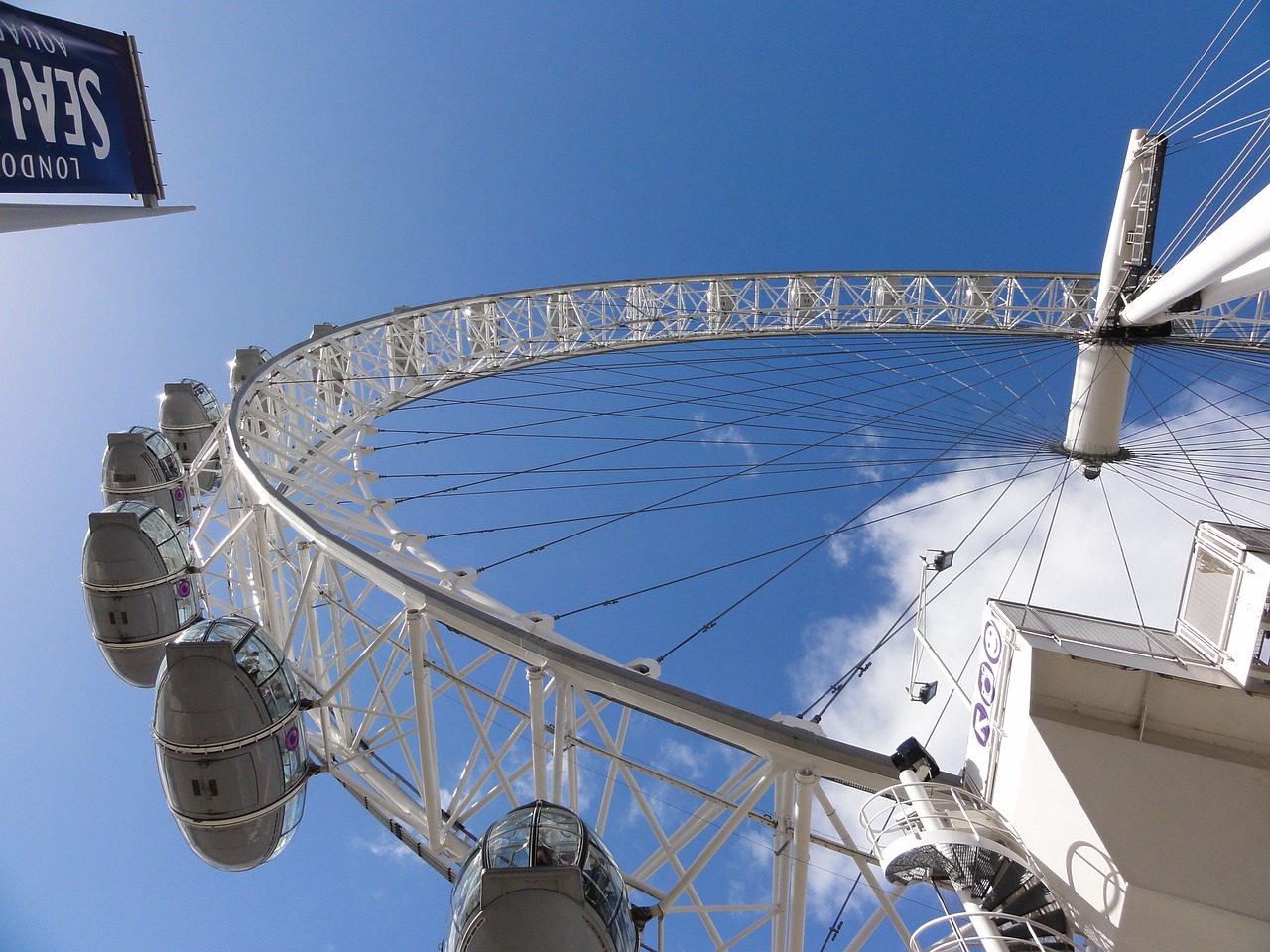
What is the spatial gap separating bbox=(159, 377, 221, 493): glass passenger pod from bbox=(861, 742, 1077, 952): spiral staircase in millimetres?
22940

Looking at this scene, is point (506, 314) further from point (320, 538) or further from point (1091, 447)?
point (1091, 447)

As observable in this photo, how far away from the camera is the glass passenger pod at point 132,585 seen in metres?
12.9

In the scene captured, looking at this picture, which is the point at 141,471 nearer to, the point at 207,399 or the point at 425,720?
the point at 207,399

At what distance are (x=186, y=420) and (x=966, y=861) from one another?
2504 cm

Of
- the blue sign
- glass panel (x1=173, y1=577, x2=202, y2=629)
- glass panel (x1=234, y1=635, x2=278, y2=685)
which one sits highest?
the blue sign

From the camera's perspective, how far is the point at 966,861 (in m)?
5.93

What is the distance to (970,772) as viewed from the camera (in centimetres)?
703

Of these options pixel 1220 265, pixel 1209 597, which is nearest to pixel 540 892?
pixel 1209 597

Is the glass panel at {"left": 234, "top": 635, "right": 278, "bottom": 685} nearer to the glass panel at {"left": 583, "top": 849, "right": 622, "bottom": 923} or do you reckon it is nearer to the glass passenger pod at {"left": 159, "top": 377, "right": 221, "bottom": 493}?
the glass panel at {"left": 583, "top": 849, "right": 622, "bottom": 923}

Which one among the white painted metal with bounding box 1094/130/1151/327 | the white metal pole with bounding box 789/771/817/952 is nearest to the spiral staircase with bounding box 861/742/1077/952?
the white metal pole with bounding box 789/771/817/952

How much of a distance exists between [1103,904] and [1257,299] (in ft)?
90.0

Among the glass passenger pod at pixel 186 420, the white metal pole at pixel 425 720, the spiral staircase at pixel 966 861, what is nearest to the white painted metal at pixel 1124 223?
the spiral staircase at pixel 966 861

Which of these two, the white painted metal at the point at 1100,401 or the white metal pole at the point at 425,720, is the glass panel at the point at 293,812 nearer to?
the white metal pole at the point at 425,720

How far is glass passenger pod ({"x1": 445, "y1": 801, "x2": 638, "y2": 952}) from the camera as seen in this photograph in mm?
5246
